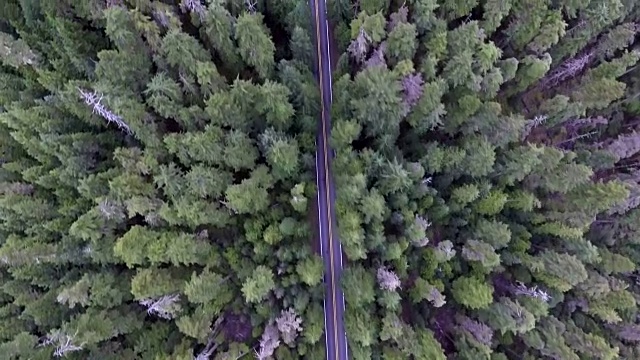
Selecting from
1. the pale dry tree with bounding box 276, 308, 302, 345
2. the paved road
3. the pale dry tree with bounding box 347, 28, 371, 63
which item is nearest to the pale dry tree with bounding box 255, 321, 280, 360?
the pale dry tree with bounding box 276, 308, 302, 345

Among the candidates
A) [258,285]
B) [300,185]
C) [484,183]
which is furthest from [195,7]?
[484,183]

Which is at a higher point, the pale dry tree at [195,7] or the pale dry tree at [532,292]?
the pale dry tree at [195,7]

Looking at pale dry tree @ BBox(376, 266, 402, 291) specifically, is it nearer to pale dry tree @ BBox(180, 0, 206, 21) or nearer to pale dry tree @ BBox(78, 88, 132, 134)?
pale dry tree @ BBox(78, 88, 132, 134)

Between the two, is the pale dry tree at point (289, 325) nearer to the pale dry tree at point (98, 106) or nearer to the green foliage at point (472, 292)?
the green foliage at point (472, 292)

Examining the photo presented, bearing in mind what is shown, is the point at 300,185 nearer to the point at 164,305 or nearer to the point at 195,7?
the point at 164,305

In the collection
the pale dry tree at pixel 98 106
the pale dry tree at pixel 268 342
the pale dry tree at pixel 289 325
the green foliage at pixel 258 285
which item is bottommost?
the pale dry tree at pixel 268 342

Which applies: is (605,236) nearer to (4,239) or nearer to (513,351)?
(513,351)

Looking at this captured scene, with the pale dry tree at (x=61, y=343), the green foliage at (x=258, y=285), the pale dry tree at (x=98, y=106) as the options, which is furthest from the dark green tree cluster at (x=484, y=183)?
the pale dry tree at (x=61, y=343)
